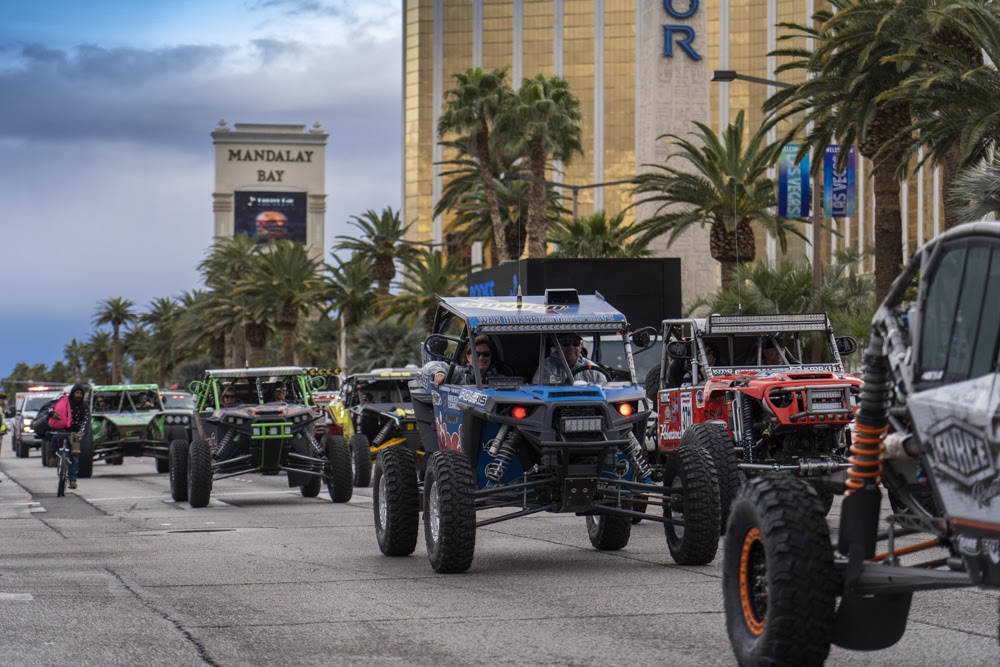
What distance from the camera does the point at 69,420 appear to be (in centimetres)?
2484

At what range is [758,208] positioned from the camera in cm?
4378

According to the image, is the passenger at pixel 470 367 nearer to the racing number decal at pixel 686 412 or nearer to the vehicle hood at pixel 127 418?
the racing number decal at pixel 686 412

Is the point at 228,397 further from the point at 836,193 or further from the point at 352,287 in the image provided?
the point at 352,287

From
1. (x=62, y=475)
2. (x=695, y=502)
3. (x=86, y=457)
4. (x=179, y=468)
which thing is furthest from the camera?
(x=86, y=457)

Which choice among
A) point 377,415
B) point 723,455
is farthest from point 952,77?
point 723,455

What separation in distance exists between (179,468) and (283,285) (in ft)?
176

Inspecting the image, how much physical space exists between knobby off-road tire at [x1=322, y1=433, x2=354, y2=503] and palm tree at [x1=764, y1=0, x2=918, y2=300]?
37.6ft

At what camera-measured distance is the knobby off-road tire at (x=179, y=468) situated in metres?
21.5

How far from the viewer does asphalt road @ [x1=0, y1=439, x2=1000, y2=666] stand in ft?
26.7

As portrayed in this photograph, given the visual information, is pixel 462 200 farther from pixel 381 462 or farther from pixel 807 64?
pixel 381 462

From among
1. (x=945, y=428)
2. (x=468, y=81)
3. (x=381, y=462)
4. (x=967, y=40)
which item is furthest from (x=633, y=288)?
(x=468, y=81)

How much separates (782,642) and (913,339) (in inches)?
55.9

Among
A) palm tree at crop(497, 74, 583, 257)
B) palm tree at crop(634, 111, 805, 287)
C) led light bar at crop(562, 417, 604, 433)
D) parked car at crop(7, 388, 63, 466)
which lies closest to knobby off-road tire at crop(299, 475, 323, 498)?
led light bar at crop(562, 417, 604, 433)

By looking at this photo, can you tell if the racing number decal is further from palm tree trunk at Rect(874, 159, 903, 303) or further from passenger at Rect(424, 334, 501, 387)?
palm tree trunk at Rect(874, 159, 903, 303)
